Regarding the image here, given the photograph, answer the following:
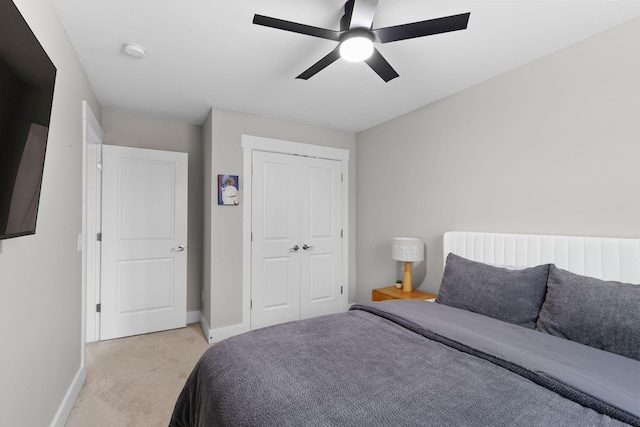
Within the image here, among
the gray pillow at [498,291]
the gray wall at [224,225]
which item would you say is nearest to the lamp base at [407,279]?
the gray pillow at [498,291]

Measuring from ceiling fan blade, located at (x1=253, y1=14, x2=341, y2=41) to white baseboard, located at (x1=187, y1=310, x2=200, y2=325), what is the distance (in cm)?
339

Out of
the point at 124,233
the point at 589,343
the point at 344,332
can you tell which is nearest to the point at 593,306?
the point at 589,343

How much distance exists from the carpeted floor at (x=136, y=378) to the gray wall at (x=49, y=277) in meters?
0.23

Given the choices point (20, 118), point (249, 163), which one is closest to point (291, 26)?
point (20, 118)

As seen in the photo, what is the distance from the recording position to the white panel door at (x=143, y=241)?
10.9 ft

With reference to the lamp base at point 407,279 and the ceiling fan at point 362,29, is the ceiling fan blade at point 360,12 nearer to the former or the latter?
the ceiling fan at point 362,29

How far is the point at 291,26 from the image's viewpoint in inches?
63.5

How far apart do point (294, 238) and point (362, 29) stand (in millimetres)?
2529

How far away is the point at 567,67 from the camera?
216 cm

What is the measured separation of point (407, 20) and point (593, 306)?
1899 mm

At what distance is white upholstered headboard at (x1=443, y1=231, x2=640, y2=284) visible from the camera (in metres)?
1.83

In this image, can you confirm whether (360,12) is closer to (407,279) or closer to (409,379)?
(409,379)

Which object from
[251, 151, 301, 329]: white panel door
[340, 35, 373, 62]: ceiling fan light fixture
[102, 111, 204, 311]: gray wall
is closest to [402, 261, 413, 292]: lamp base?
[251, 151, 301, 329]: white panel door

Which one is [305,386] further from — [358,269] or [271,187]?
[358,269]
